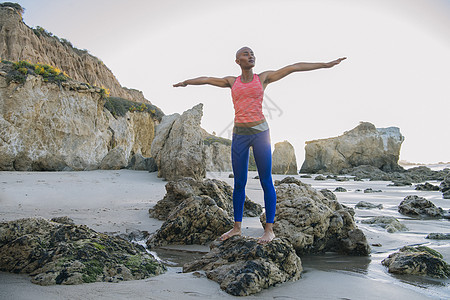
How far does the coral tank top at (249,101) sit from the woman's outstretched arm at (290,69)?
0.12 meters

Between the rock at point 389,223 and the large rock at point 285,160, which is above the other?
the large rock at point 285,160

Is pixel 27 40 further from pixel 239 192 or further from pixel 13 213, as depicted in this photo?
pixel 239 192

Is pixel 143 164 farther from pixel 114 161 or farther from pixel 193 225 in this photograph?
pixel 193 225

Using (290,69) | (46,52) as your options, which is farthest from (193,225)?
(46,52)

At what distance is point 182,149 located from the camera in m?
9.90

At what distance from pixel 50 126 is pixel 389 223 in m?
13.2

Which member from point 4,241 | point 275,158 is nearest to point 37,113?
point 4,241

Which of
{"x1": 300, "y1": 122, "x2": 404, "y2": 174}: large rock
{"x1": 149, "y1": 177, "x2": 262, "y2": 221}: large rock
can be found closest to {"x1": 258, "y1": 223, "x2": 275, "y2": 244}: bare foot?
{"x1": 149, "y1": 177, "x2": 262, "y2": 221}: large rock

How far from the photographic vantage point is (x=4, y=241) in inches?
98.5

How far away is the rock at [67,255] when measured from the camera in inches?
83.5

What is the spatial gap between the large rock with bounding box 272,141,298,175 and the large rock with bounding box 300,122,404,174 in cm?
610

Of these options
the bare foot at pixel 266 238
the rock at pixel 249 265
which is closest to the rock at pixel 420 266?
the rock at pixel 249 265

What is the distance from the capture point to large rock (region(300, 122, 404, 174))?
33188 millimetres

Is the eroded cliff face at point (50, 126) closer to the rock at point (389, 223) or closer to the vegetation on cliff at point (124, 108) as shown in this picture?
the vegetation on cliff at point (124, 108)
